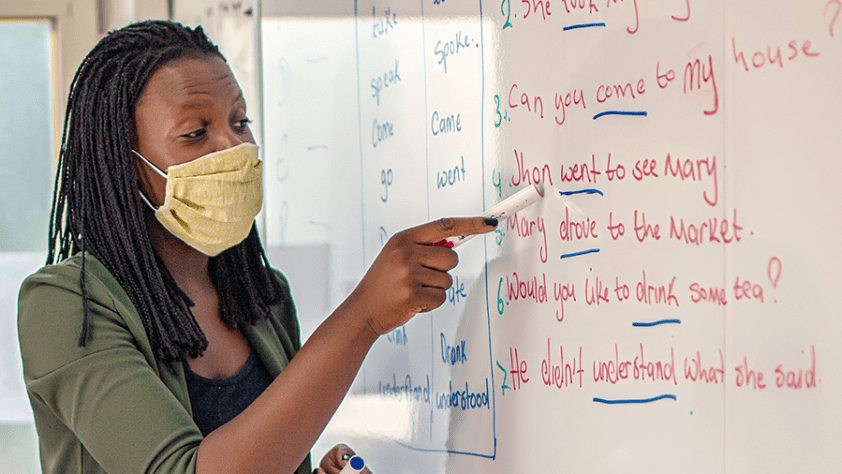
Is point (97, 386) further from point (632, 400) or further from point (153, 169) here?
point (632, 400)

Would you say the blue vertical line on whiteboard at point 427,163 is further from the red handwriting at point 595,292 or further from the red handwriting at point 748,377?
the red handwriting at point 748,377

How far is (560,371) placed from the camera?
71 cm

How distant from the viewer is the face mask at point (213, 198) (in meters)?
0.83

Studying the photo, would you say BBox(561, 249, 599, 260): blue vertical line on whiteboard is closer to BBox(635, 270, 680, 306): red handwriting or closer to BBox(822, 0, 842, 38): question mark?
BBox(635, 270, 680, 306): red handwriting

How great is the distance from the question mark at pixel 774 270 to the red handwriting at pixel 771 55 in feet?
0.50

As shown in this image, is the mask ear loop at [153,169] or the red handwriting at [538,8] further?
the mask ear loop at [153,169]

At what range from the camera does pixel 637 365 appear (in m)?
0.65

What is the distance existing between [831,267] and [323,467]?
0.68 m

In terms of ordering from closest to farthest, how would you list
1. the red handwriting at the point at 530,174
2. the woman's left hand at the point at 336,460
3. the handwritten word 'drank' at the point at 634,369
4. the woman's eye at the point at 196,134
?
the handwritten word 'drank' at the point at 634,369 → the red handwriting at the point at 530,174 → the woman's eye at the point at 196,134 → the woman's left hand at the point at 336,460

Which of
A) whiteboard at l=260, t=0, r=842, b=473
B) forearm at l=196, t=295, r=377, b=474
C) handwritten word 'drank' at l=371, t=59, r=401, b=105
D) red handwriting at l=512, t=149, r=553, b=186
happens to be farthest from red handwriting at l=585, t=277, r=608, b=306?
handwritten word 'drank' at l=371, t=59, r=401, b=105

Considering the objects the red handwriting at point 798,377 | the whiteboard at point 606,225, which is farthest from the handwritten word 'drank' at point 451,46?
the red handwriting at point 798,377

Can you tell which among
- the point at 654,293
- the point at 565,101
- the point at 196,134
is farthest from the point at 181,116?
the point at 654,293

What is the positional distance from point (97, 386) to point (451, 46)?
526 millimetres

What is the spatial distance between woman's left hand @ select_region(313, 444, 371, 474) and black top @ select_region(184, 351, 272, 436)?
0.14 m
